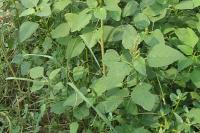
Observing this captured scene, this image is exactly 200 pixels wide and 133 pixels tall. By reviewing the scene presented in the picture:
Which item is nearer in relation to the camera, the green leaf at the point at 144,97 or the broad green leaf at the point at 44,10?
the green leaf at the point at 144,97

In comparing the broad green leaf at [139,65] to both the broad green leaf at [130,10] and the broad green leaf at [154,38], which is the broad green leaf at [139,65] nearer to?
the broad green leaf at [154,38]

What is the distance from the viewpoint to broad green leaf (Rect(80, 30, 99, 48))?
182 centimetres

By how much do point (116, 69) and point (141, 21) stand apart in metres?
0.38

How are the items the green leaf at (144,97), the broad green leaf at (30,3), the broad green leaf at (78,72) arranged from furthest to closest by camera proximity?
the broad green leaf at (78,72), the broad green leaf at (30,3), the green leaf at (144,97)

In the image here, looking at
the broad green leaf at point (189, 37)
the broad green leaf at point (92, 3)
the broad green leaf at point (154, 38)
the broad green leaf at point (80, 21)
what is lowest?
the broad green leaf at point (189, 37)

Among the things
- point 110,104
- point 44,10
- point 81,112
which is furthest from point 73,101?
point 44,10

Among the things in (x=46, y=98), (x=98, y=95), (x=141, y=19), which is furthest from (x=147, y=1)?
(x=46, y=98)

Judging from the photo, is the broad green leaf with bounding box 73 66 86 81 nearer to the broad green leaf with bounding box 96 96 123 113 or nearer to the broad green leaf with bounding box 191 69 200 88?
the broad green leaf with bounding box 96 96 123 113

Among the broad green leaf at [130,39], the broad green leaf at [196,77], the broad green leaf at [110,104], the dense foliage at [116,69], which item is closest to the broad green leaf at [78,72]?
the dense foliage at [116,69]

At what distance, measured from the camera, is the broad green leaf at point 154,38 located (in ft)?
5.64

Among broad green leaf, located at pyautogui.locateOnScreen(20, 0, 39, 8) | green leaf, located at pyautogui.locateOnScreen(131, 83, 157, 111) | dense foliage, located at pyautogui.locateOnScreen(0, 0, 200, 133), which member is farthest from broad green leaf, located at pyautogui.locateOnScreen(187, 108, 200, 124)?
broad green leaf, located at pyautogui.locateOnScreen(20, 0, 39, 8)

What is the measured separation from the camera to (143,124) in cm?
179

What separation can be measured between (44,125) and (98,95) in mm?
569

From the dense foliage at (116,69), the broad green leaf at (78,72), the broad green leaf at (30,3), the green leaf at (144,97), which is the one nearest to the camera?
the green leaf at (144,97)
